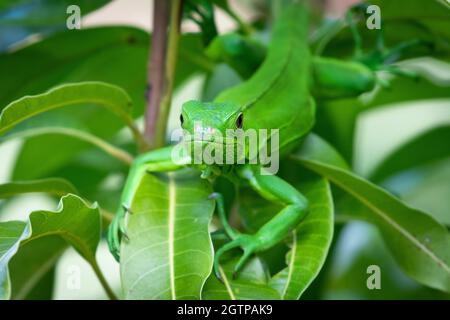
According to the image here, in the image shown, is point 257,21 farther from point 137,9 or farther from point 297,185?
point 137,9

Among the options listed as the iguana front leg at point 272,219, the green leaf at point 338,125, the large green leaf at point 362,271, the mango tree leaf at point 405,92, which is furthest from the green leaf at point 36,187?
the mango tree leaf at point 405,92

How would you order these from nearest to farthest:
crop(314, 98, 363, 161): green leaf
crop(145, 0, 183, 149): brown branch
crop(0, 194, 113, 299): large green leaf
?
crop(0, 194, 113, 299): large green leaf
crop(145, 0, 183, 149): brown branch
crop(314, 98, 363, 161): green leaf

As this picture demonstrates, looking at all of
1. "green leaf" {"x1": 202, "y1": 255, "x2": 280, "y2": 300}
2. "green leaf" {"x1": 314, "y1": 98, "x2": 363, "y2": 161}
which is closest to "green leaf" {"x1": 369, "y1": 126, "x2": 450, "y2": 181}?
"green leaf" {"x1": 314, "y1": 98, "x2": 363, "y2": 161}

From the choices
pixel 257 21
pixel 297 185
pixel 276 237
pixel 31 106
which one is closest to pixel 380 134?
pixel 257 21

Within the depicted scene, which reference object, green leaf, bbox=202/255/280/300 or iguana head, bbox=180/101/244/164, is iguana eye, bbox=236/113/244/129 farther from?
green leaf, bbox=202/255/280/300

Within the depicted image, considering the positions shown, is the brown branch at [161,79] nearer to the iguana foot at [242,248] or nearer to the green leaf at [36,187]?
the green leaf at [36,187]

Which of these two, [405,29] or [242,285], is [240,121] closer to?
[242,285]
